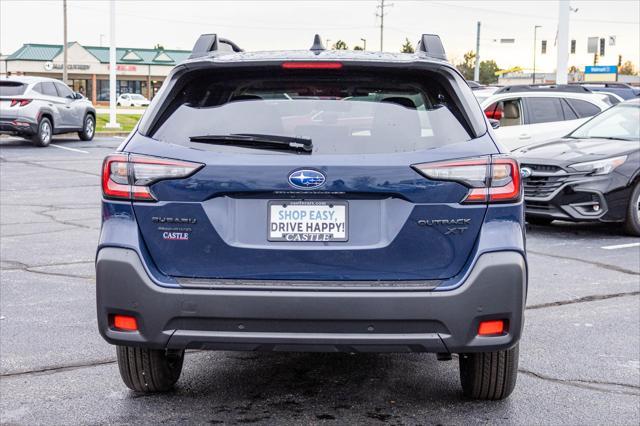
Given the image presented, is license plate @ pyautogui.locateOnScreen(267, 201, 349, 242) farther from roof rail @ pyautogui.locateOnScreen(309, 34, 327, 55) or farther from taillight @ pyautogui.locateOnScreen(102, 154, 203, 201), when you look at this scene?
roof rail @ pyautogui.locateOnScreen(309, 34, 327, 55)

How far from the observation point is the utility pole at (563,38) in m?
24.9

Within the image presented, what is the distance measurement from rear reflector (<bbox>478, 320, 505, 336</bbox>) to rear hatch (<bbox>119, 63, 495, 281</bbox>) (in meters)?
0.27

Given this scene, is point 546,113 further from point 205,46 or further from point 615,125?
point 205,46

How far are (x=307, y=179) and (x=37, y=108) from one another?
21.6m

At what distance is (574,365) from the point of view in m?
5.42

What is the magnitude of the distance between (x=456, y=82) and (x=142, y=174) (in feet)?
4.93

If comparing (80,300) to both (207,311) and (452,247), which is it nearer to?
(207,311)

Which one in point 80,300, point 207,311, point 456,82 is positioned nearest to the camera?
point 207,311

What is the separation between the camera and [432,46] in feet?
15.4

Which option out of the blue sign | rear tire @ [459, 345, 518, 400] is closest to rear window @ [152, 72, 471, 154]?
rear tire @ [459, 345, 518, 400]

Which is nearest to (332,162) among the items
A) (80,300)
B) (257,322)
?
(257,322)

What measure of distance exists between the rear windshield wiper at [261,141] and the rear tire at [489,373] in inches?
53.6

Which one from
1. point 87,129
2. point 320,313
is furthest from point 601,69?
point 320,313

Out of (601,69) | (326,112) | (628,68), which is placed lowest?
(326,112)
